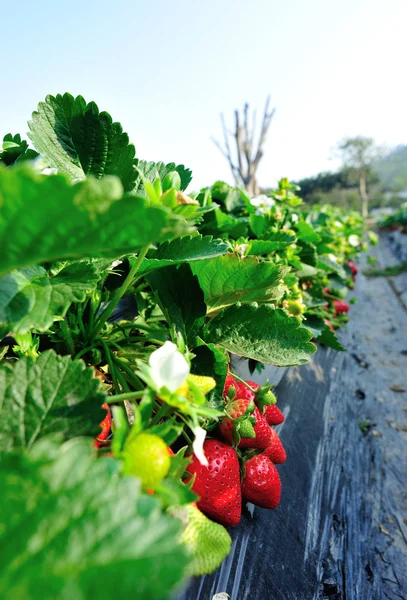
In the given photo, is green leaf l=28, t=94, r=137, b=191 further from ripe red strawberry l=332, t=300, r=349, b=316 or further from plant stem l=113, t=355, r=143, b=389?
ripe red strawberry l=332, t=300, r=349, b=316

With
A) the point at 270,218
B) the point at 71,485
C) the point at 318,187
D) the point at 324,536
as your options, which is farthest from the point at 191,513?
the point at 318,187

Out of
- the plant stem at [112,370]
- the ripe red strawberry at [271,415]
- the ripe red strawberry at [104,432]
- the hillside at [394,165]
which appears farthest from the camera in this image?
the hillside at [394,165]

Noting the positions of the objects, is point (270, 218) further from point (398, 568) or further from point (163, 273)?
point (398, 568)

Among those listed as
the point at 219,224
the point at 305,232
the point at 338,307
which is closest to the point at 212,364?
the point at 219,224

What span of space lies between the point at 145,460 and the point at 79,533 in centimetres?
11

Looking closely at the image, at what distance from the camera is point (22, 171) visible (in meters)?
0.24

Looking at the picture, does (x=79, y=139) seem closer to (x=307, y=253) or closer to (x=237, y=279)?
(x=237, y=279)

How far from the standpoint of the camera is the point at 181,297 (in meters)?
0.69

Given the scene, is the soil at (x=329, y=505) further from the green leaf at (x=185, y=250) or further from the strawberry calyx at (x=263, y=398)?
the green leaf at (x=185, y=250)

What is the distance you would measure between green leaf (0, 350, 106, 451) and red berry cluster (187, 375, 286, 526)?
0.69ft

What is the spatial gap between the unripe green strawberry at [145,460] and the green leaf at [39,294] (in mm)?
135

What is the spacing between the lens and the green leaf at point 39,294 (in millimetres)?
368

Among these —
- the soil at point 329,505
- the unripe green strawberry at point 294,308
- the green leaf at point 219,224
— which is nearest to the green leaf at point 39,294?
the soil at point 329,505

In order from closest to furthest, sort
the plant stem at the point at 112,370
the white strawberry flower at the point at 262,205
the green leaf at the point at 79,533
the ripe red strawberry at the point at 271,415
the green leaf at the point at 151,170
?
the green leaf at the point at 79,533 < the plant stem at the point at 112,370 < the green leaf at the point at 151,170 < the ripe red strawberry at the point at 271,415 < the white strawberry flower at the point at 262,205
